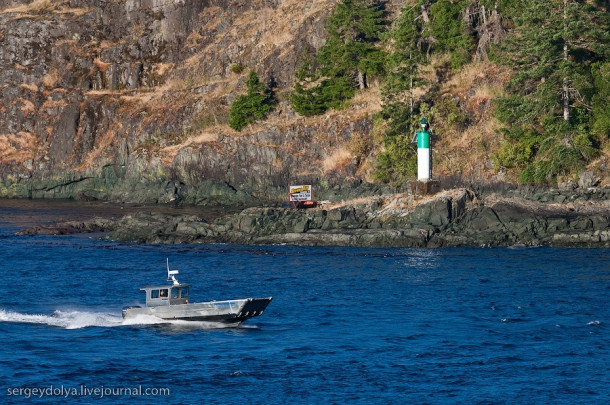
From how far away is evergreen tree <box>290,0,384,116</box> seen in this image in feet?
283

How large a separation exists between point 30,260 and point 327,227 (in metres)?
18.2

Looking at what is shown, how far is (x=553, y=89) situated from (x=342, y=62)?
26006mm

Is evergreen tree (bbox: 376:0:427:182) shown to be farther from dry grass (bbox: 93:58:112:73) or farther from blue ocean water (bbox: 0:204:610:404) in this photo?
dry grass (bbox: 93:58:112:73)

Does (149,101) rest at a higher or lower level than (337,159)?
higher

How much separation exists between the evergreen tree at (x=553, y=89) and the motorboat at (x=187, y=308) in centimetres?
3357

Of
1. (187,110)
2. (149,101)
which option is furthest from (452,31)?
(149,101)

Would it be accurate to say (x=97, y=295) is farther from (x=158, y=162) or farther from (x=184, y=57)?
(x=184, y=57)

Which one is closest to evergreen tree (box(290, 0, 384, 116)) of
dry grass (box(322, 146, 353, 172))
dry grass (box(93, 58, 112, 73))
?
dry grass (box(322, 146, 353, 172))

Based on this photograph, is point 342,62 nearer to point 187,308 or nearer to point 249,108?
point 249,108

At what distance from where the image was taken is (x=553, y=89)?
217ft

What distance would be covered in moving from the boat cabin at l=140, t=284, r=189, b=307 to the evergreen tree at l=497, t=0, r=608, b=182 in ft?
112

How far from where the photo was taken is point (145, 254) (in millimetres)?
56312

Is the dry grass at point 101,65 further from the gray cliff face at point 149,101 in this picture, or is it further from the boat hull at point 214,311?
the boat hull at point 214,311

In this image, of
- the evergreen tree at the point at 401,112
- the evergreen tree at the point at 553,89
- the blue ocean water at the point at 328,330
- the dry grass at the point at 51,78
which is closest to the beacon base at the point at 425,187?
the blue ocean water at the point at 328,330
